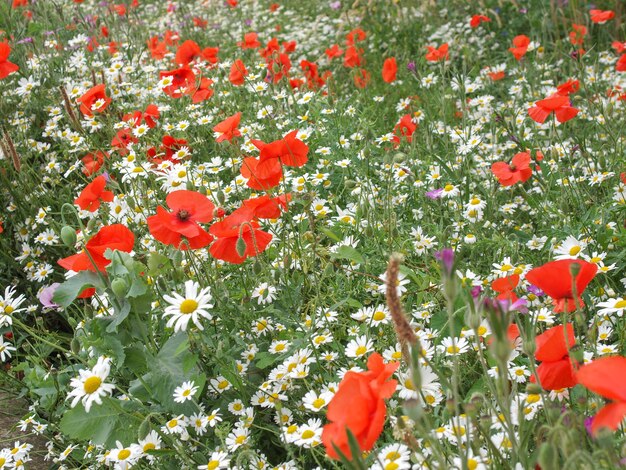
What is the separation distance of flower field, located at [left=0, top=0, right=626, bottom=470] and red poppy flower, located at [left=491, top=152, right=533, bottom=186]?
0.04 ft

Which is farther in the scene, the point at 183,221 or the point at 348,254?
the point at 348,254

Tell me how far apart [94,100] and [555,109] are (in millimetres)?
1970

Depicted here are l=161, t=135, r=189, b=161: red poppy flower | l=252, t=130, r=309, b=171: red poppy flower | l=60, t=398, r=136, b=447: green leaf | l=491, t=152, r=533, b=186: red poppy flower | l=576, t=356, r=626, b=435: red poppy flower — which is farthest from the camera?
l=161, t=135, r=189, b=161: red poppy flower

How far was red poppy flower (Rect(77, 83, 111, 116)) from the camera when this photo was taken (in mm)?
3230

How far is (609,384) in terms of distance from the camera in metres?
0.98

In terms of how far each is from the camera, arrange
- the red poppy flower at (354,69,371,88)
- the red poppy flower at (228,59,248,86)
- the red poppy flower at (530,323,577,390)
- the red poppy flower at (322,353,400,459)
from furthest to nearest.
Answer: the red poppy flower at (354,69,371,88) → the red poppy flower at (228,59,248,86) → the red poppy flower at (530,323,577,390) → the red poppy flower at (322,353,400,459)

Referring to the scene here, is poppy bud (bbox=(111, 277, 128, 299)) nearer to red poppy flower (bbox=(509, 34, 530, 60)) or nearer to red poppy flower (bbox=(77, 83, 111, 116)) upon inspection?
red poppy flower (bbox=(77, 83, 111, 116))

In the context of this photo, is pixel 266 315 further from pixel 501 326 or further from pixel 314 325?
pixel 501 326

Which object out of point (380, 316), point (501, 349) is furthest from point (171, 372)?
point (501, 349)

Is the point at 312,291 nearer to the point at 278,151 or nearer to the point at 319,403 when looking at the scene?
the point at 278,151

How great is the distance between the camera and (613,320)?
2.15m

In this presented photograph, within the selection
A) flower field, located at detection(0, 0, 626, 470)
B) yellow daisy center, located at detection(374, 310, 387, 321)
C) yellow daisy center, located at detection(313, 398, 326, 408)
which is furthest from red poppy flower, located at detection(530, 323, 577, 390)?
yellow daisy center, located at detection(374, 310, 387, 321)

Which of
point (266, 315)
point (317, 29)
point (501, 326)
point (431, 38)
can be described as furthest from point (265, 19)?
point (501, 326)

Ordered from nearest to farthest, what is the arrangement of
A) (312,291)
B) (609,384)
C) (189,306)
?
(609,384), (189,306), (312,291)
